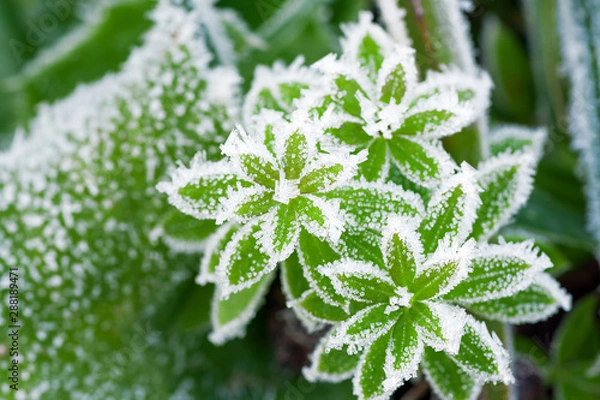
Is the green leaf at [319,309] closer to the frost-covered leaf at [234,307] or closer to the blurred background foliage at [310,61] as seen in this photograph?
the frost-covered leaf at [234,307]

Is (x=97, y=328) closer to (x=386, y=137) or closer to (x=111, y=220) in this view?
(x=111, y=220)

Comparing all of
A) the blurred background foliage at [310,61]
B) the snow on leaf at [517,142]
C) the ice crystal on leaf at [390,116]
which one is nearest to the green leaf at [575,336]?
the blurred background foliage at [310,61]

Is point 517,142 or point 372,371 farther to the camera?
point 517,142

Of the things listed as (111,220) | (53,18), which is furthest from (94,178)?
(53,18)

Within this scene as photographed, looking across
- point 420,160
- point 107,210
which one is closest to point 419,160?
point 420,160

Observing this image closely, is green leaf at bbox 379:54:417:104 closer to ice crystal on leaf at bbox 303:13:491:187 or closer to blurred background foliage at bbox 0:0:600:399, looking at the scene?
ice crystal on leaf at bbox 303:13:491:187

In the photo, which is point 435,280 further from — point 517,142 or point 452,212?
point 517,142
